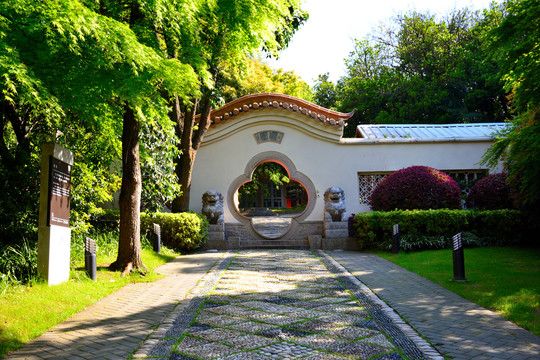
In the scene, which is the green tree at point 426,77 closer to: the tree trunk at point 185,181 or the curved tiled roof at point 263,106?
the curved tiled roof at point 263,106

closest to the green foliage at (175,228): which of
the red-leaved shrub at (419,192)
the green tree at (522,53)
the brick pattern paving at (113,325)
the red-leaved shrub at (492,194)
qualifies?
the brick pattern paving at (113,325)

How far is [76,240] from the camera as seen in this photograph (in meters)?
9.20

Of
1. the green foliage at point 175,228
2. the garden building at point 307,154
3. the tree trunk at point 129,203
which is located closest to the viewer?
the tree trunk at point 129,203

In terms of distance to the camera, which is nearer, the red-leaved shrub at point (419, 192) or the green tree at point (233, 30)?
the green tree at point (233, 30)

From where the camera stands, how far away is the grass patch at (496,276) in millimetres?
5648

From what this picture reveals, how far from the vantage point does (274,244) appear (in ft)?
46.5

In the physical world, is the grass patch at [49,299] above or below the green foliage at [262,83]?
below

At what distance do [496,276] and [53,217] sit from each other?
7.53m

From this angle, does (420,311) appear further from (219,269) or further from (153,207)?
(153,207)

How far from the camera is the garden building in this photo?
48.4ft

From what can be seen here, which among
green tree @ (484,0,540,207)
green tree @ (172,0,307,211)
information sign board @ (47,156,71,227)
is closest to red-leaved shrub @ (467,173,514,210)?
green tree @ (484,0,540,207)

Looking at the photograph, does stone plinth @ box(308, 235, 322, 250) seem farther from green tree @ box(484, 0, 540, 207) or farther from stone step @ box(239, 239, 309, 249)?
green tree @ box(484, 0, 540, 207)

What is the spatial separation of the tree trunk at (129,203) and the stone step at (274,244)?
6019 millimetres

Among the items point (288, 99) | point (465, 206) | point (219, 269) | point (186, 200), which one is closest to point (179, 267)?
point (219, 269)
